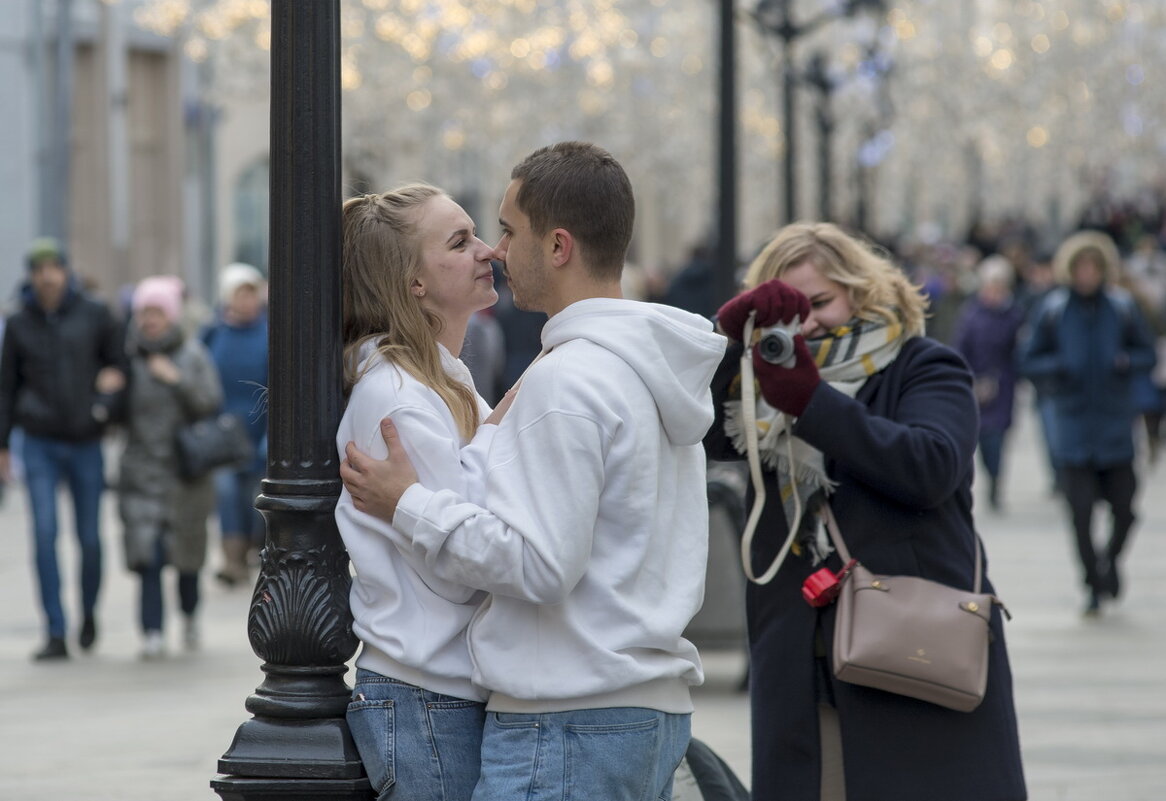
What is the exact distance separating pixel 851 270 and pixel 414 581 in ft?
5.38

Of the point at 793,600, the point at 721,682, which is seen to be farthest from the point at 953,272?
the point at 793,600

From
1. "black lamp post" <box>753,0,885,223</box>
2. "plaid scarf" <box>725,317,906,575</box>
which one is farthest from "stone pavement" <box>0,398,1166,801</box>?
"black lamp post" <box>753,0,885,223</box>

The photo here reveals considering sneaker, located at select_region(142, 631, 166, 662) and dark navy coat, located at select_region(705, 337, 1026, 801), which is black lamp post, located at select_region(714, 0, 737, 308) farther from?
dark navy coat, located at select_region(705, 337, 1026, 801)

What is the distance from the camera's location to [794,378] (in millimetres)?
4133

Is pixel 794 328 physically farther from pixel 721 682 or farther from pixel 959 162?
pixel 959 162

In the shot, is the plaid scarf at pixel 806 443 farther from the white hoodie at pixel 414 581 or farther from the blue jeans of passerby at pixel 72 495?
the blue jeans of passerby at pixel 72 495

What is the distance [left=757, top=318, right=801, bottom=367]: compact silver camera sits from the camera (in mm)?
4113

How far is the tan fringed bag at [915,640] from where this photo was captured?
4.02m

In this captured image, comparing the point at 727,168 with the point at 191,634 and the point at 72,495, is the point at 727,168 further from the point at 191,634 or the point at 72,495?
the point at 72,495

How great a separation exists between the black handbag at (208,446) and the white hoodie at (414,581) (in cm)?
687

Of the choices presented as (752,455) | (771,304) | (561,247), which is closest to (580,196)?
(561,247)

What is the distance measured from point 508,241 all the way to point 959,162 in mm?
47079

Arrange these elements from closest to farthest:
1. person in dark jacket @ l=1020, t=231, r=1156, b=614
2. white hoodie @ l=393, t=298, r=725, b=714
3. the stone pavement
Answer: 1. white hoodie @ l=393, t=298, r=725, b=714
2. the stone pavement
3. person in dark jacket @ l=1020, t=231, r=1156, b=614

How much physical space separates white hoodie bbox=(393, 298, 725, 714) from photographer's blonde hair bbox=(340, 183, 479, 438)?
0.20m
